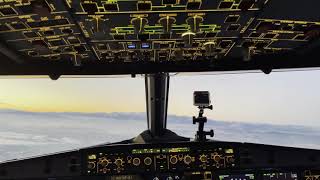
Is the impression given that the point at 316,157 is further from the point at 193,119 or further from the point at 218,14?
the point at 218,14

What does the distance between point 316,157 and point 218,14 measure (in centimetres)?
319

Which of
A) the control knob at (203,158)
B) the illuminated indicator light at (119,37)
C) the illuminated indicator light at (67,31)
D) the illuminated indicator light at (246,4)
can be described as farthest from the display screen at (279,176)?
the illuminated indicator light at (67,31)

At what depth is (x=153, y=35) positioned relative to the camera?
128 inches

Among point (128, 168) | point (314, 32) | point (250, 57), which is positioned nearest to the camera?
point (314, 32)

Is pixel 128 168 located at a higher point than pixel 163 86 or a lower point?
lower

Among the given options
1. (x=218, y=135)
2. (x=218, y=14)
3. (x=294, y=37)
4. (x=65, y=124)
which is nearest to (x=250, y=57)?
(x=294, y=37)

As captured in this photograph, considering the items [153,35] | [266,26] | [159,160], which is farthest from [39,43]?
[159,160]

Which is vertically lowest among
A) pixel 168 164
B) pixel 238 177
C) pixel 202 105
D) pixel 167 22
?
pixel 238 177

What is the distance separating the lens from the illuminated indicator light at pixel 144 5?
251cm

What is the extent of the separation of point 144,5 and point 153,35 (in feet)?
2.34

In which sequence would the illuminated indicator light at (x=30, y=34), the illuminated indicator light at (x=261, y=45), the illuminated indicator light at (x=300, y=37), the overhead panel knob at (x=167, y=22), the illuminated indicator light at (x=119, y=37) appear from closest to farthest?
1. the overhead panel knob at (x=167, y=22)
2. the illuminated indicator light at (x=30, y=34)
3. the illuminated indicator light at (x=119, y=37)
4. the illuminated indicator light at (x=300, y=37)
5. the illuminated indicator light at (x=261, y=45)

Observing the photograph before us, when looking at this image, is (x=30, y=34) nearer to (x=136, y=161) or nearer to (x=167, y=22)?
(x=167, y=22)

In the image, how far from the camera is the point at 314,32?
10.6 ft

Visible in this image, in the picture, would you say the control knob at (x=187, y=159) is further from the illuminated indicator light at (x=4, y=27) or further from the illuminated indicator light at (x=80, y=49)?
the illuminated indicator light at (x=4, y=27)
